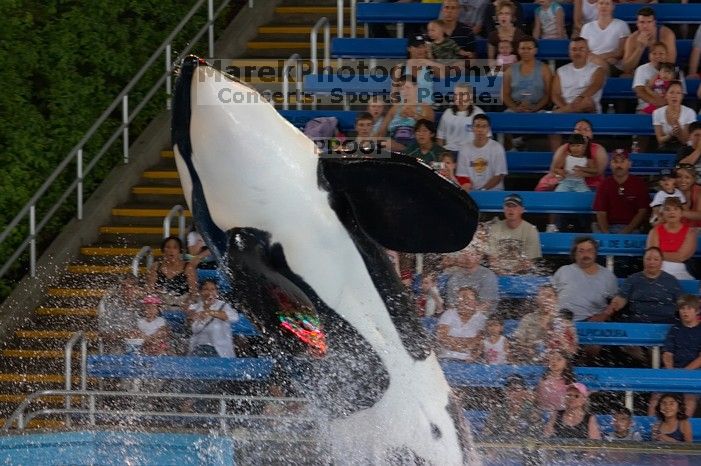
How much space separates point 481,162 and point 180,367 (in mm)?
2916

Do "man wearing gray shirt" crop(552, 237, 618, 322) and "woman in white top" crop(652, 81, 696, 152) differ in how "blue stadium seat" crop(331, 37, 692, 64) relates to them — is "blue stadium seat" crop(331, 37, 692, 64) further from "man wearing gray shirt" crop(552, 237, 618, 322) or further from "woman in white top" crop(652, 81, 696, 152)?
"man wearing gray shirt" crop(552, 237, 618, 322)

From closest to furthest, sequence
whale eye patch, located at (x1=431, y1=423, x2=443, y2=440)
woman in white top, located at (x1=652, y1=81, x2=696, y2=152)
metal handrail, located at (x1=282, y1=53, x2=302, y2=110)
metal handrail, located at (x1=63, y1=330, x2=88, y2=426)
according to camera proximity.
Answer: whale eye patch, located at (x1=431, y1=423, x2=443, y2=440), metal handrail, located at (x1=63, y1=330, x2=88, y2=426), woman in white top, located at (x1=652, y1=81, x2=696, y2=152), metal handrail, located at (x1=282, y1=53, x2=302, y2=110)

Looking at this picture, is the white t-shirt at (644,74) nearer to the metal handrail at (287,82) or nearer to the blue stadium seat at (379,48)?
the blue stadium seat at (379,48)

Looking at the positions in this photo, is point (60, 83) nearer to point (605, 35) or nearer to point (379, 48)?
point (379, 48)

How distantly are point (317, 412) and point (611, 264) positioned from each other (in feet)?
15.0

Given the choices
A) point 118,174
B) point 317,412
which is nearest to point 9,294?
point 118,174

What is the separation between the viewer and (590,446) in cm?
788

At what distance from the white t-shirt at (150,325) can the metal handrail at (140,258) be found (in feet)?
1.81

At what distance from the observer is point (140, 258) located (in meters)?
11.6

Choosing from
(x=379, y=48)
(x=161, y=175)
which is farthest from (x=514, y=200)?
(x=161, y=175)

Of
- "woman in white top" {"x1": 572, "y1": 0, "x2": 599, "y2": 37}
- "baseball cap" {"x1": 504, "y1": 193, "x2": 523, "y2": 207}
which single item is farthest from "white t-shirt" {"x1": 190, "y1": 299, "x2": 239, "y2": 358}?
"woman in white top" {"x1": 572, "y1": 0, "x2": 599, "y2": 37}

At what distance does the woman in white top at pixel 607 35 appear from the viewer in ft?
41.8

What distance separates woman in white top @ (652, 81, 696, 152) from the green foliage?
493cm

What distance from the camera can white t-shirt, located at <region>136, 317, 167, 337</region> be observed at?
426 inches
